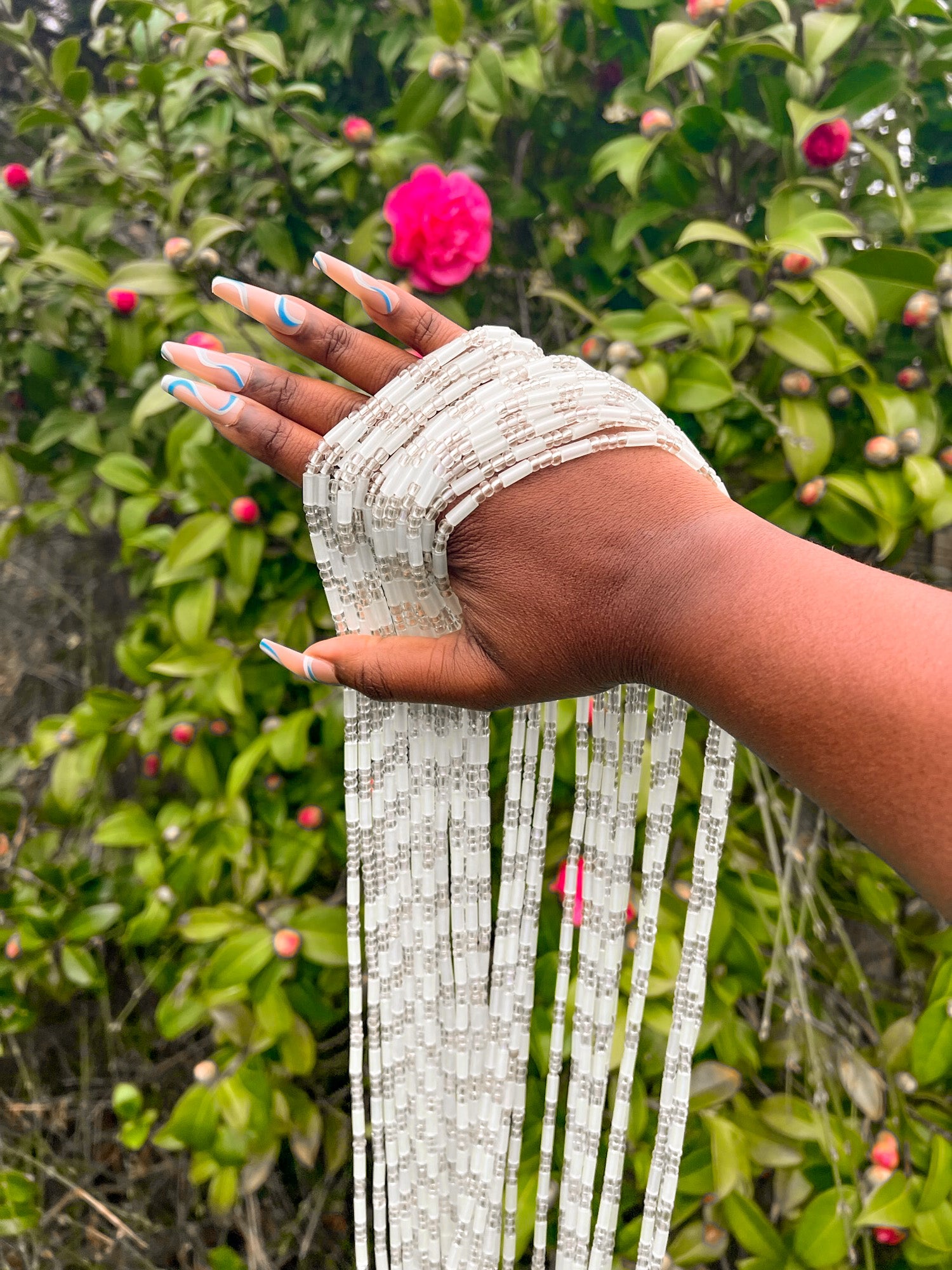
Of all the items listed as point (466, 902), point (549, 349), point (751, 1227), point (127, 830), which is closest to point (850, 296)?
point (549, 349)

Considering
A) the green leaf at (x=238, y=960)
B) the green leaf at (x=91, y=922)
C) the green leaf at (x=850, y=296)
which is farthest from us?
the green leaf at (x=91, y=922)

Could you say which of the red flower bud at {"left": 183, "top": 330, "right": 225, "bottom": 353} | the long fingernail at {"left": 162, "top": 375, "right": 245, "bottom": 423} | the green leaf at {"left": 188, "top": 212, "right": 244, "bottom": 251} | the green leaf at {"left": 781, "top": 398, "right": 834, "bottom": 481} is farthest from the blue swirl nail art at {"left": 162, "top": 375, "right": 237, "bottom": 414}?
→ the green leaf at {"left": 781, "top": 398, "right": 834, "bottom": 481}

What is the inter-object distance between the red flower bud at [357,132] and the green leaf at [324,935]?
101 centimetres

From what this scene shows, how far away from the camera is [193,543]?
1002mm

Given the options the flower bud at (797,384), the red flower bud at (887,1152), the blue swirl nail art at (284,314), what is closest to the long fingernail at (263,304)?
the blue swirl nail art at (284,314)

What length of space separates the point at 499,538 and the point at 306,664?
21 centimetres

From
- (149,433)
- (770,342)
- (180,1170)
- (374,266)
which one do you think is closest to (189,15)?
(374,266)

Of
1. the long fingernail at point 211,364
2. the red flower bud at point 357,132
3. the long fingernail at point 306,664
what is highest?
the red flower bud at point 357,132

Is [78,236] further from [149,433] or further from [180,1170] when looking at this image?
[180,1170]

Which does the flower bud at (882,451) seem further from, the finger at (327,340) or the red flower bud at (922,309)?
the finger at (327,340)

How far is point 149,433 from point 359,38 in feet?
2.20

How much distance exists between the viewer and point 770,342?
0.88 m

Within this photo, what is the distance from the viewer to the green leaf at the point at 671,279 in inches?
35.7

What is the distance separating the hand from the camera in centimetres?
55
